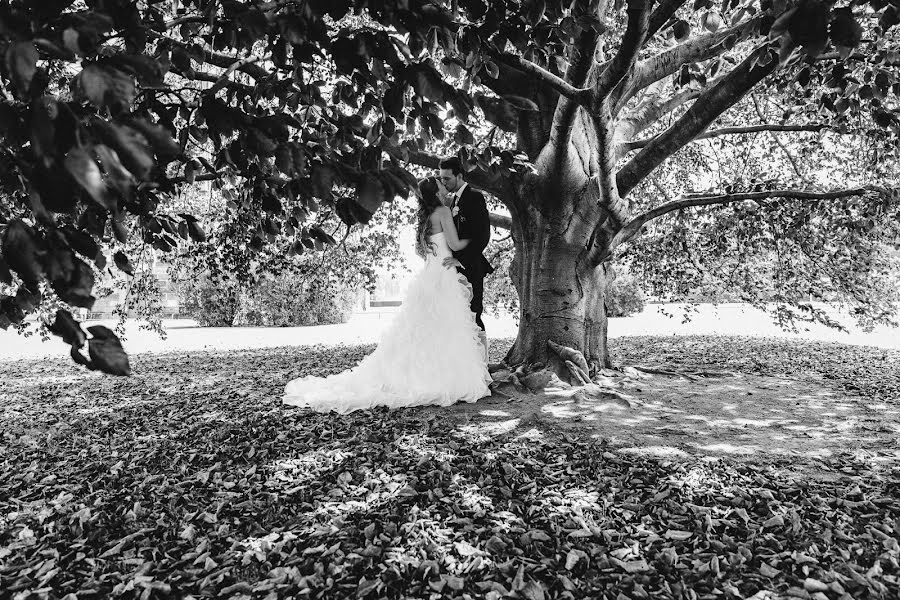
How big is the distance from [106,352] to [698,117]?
5.84 m

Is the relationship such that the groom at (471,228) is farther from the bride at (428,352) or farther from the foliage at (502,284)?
the foliage at (502,284)

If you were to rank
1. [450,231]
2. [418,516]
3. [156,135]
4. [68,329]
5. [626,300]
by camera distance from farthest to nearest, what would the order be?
[626,300] → [450,231] → [418,516] → [68,329] → [156,135]

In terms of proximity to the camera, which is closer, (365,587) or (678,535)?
(365,587)

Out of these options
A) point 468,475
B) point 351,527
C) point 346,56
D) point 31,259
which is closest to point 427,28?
point 346,56

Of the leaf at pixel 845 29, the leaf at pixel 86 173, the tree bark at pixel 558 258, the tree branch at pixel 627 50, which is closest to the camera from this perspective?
the leaf at pixel 86 173

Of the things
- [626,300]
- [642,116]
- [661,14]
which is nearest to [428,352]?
[661,14]

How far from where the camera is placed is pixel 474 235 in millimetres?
5832

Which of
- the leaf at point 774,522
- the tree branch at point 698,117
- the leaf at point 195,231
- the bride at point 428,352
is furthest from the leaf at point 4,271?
the tree branch at point 698,117

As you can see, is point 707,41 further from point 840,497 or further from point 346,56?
point 346,56

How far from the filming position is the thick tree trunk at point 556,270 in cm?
634

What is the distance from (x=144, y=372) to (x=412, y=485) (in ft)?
26.4

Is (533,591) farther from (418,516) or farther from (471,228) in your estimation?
(471,228)

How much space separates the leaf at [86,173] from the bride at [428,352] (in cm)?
461

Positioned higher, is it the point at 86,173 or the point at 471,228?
the point at 471,228
